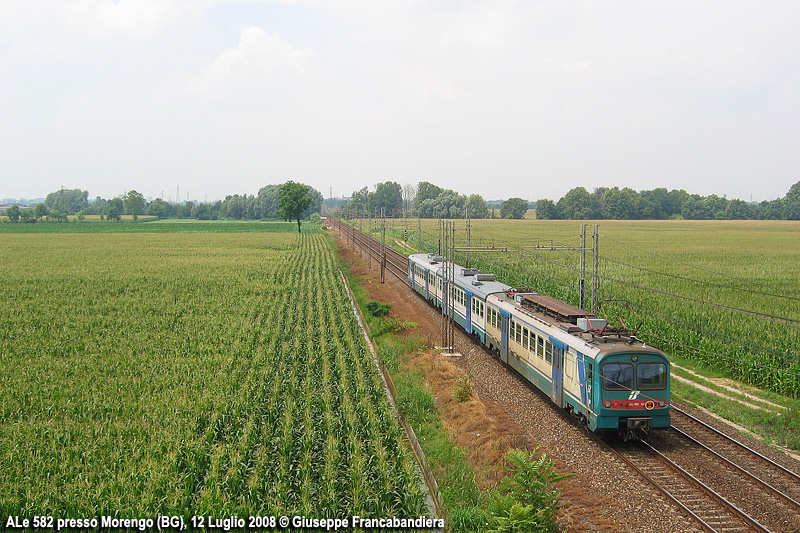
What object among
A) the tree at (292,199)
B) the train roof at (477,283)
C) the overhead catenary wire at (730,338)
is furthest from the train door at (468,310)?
the tree at (292,199)

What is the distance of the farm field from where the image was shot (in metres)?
12.0

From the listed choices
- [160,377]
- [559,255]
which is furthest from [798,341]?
[559,255]

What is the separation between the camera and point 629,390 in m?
15.2

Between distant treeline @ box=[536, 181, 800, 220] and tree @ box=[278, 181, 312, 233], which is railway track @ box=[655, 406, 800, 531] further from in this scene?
distant treeline @ box=[536, 181, 800, 220]

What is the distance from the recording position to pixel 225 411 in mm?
17031

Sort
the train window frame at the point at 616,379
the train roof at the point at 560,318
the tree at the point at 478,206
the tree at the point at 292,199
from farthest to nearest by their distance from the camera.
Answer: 1. the tree at the point at 478,206
2. the tree at the point at 292,199
3. the train roof at the point at 560,318
4. the train window frame at the point at 616,379

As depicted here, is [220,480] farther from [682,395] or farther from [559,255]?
[559,255]

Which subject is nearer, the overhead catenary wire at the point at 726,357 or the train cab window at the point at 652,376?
the train cab window at the point at 652,376

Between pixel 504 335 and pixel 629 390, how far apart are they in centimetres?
812

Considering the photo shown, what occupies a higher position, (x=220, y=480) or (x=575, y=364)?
(x=575, y=364)

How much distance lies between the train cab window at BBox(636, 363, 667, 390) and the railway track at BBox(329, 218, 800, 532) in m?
1.73

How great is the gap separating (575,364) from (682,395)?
6.88 meters

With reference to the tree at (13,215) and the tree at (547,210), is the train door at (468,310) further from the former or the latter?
the tree at (13,215)

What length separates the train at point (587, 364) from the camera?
1519cm
